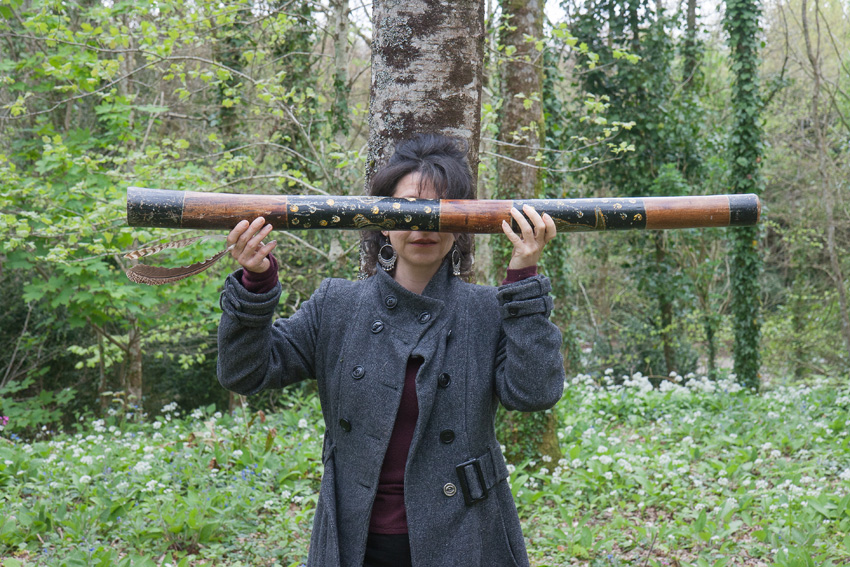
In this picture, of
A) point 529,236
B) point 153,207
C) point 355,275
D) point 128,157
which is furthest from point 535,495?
point 128,157

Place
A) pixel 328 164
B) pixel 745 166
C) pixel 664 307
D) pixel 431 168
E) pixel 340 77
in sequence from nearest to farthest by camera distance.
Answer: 1. pixel 431 168
2. pixel 340 77
3. pixel 328 164
4. pixel 745 166
5. pixel 664 307

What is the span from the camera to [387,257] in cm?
214

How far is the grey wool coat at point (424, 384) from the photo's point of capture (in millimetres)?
1835

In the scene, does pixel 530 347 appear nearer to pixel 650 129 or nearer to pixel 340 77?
pixel 340 77

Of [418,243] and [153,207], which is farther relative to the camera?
[418,243]

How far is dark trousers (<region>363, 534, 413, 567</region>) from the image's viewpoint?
1.86m

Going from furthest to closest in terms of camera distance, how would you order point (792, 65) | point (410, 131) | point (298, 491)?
1. point (792, 65)
2. point (298, 491)
3. point (410, 131)

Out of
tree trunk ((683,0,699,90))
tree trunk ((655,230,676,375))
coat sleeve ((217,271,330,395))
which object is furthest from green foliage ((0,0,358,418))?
tree trunk ((683,0,699,90))

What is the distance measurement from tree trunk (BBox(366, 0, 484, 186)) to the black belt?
51.1 inches

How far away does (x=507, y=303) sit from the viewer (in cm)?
186

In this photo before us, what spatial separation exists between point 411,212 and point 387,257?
0.25 metres

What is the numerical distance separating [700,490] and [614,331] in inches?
437

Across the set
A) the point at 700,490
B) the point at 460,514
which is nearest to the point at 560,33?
the point at 700,490

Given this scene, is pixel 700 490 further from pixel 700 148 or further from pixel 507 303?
pixel 700 148
